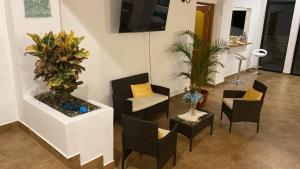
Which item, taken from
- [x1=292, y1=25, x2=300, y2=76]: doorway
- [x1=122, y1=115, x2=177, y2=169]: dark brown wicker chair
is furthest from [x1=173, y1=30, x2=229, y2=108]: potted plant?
[x1=292, y1=25, x2=300, y2=76]: doorway

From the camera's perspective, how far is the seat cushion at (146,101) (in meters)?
4.17

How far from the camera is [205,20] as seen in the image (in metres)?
6.57

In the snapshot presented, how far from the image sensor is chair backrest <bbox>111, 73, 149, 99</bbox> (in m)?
4.33

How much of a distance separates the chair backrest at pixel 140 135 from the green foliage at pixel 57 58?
31.7 inches

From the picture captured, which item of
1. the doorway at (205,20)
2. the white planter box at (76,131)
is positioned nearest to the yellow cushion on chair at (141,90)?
the white planter box at (76,131)

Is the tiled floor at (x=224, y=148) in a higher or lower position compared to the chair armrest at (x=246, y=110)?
lower

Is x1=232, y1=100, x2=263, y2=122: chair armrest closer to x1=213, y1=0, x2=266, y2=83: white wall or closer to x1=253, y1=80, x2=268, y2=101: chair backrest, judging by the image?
x1=253, y1=80, x2=268, y2=101: chair backrest

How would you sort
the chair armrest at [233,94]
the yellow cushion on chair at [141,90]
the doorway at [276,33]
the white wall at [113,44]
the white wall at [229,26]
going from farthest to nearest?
the doorway at [276,33] → the white wall at [229,26] → the chair armrest at [233,94] → the yellow cushion on chair at [141,90] → the white wall at [113,44]

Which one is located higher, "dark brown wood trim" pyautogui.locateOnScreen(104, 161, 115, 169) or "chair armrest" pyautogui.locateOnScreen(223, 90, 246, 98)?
"chair armrest" pyautogui.locateOnScreen(223, 90, 246, 98)

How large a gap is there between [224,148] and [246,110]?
2.76 ft

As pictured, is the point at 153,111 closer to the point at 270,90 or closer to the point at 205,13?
the point at 205,13

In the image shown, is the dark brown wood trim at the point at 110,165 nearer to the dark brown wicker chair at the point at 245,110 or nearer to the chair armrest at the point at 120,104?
the chair armrest at the point at 120,104

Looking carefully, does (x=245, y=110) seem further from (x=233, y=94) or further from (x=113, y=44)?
(x=113, y=44)

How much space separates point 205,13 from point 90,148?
5.03m
